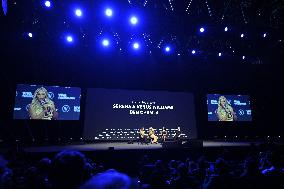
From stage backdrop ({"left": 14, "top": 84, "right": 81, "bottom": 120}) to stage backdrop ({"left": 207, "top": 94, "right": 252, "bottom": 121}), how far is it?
22.3ft

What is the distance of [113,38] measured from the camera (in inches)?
442

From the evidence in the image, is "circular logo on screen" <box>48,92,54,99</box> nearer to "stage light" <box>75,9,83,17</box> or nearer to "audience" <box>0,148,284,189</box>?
"stage light" <box>75,9,83,17</box>

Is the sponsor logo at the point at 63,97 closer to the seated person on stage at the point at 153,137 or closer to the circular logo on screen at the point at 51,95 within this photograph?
the circular logo on screen at the point at 51,95

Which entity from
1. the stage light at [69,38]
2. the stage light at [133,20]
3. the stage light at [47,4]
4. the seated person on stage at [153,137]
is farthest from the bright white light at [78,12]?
the seated person on stage at [153,137]

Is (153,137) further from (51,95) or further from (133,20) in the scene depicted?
(133,20)

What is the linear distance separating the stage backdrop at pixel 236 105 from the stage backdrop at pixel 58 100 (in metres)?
6.81

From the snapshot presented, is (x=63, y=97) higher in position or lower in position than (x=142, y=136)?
higher

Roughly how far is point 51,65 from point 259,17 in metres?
9.10

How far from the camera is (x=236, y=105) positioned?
14586mm

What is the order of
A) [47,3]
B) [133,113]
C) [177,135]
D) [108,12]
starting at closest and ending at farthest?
[47,3]
[108,12]
[177,135]
[133,113]

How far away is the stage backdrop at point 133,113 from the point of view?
1230cm

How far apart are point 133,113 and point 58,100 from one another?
3459mm

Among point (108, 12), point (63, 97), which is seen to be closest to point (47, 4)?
point (108, 12)

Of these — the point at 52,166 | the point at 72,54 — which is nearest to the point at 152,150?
the point at 72,54
